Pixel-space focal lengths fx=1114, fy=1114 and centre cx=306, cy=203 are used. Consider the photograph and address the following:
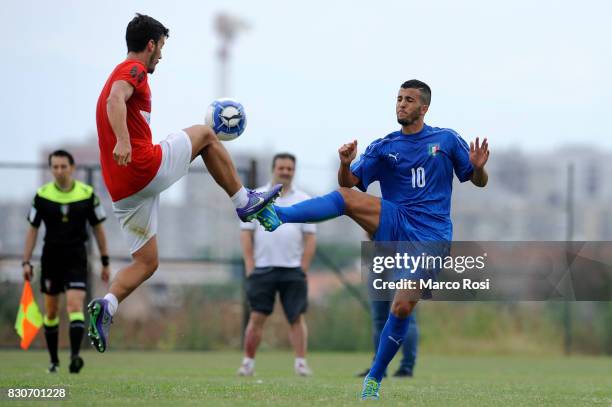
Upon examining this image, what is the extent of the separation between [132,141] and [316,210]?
58.0 inches

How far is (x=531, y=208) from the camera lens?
24984 millimetres

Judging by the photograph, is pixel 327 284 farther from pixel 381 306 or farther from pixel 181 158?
pixel 181 158

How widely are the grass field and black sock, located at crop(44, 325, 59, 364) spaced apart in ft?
0.75

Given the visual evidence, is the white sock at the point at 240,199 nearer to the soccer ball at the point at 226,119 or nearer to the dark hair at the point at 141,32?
the soccer ball at the point at 226,119

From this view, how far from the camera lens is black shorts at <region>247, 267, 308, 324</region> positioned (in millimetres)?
13945

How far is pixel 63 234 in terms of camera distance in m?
13.1

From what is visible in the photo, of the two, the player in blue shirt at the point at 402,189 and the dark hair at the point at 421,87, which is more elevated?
the dark hair at the point at 421,87

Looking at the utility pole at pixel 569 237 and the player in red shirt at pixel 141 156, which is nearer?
the player in red shirt at pixel 141 156

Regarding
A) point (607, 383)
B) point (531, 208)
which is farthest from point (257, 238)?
point (531, 208)

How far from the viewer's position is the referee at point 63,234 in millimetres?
12969

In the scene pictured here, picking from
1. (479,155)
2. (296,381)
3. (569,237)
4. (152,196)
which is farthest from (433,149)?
(569,237)

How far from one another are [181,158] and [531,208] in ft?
58.0

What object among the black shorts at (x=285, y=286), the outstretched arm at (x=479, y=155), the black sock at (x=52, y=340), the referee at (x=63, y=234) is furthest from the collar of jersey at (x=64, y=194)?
the outstretched arm at (x=479, y=155)

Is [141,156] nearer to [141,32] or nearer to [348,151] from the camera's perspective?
[141,32]
